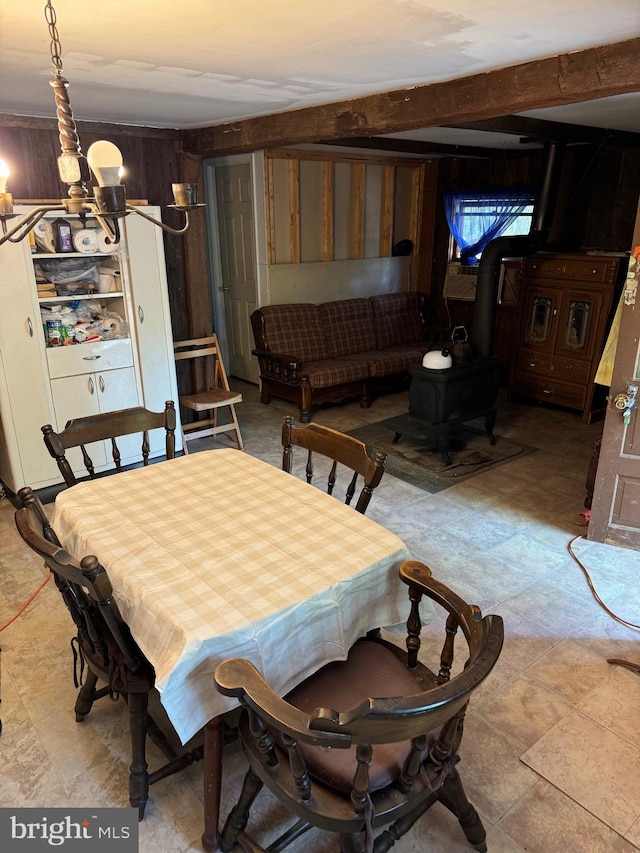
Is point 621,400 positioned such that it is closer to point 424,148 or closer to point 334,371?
point 334,371

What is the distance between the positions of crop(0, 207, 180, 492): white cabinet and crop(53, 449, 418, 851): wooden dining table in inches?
64.2

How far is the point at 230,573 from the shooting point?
1656mm

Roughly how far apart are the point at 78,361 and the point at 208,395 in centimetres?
102

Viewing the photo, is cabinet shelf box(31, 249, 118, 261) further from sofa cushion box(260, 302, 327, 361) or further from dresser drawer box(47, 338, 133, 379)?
sofa cushion box(260, 302, 327, 361)

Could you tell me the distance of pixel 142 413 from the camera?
Result: 8.66 ft

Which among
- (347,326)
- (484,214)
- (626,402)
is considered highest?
(484,214)

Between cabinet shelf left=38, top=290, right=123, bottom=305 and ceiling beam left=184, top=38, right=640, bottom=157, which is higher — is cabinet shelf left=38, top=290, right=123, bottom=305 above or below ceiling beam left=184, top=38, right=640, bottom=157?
below

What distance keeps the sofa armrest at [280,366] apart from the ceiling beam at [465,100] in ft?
5.87

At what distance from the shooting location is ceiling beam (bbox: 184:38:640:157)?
219 cm

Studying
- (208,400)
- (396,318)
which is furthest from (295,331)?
(208,400)

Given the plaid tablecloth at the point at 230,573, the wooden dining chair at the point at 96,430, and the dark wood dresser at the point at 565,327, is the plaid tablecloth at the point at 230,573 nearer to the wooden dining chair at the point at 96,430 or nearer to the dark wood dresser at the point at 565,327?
the wooden dining chair at the point at 96,430

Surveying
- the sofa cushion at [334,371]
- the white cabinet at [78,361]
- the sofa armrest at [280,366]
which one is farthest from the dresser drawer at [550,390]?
the white cabinet at [78,361]

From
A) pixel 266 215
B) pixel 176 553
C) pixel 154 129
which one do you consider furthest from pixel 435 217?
pixel 176 553

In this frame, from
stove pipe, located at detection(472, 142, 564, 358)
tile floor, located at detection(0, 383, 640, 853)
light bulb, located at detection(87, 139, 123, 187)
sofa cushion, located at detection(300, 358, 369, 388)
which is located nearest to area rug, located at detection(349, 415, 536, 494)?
tile floor, located at detection(0, 383, 640, 853)
